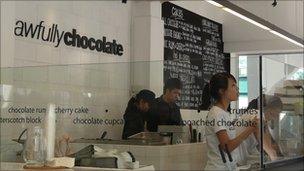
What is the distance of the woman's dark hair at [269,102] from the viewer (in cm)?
256

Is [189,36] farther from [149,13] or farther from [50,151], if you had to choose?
[50,151]

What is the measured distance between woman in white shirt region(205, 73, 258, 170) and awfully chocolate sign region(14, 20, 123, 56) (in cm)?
167

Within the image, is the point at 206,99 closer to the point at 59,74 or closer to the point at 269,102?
the point at 269,102

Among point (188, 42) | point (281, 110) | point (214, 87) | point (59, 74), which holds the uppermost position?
point (188, 42)

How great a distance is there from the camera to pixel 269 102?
269 centimetres

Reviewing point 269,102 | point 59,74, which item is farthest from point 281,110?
point 59,74

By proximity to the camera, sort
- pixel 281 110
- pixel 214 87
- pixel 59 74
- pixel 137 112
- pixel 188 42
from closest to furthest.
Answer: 1. pixel 214 87
2. pixel 281 110
3. pixel 137 112
4. pixel 59 74
5. pixel 188 42

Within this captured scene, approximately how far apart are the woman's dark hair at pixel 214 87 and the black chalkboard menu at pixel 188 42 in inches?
12.5

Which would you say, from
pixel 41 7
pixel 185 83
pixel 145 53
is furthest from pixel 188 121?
pixel 145 53

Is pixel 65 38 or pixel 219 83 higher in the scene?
pixel 65 38

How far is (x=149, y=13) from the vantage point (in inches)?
185

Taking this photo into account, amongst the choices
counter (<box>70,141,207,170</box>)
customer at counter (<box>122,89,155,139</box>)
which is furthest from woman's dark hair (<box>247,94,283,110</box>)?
customer at counter (<box>122,89,155,139</box>)

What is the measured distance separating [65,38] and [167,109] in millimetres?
1354

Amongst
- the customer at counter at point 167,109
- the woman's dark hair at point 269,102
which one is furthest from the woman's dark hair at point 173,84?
the woman's dark hair at point 269,102
